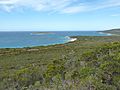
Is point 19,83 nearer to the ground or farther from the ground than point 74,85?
nearer to the ground

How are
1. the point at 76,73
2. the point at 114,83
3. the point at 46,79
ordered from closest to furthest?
the point at 114,83 → the point at 76,73 → the point at 46,79

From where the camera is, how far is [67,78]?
801cm

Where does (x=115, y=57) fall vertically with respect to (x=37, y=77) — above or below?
above

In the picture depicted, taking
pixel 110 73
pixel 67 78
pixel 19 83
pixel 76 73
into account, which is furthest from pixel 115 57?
pixel 19 83

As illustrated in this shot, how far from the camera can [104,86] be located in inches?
267

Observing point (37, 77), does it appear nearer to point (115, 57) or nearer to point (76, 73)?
point (76, 73)

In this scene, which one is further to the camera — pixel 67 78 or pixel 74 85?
pixel 67 78

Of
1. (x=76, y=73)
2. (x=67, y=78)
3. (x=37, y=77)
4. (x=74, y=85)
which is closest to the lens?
(x=74, y=85)

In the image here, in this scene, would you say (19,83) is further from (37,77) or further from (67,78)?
(67,78)

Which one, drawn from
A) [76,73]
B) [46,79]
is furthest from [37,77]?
[76,73]

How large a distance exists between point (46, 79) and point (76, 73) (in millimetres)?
1509

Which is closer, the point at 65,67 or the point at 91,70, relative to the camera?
the point at 91,70

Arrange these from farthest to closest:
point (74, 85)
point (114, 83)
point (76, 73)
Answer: point (76, 73)
point (114, 83)
point (74, 85)

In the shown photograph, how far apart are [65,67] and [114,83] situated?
3428 millimetres
